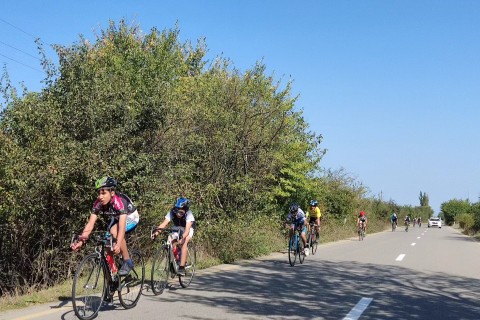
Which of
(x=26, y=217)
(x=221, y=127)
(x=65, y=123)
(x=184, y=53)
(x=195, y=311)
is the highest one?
(x=184, y=53)

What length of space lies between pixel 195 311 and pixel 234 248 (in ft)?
26.0

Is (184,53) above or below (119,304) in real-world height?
above

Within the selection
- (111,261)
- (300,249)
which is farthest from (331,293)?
(300,249)

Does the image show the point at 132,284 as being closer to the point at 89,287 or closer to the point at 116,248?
the point at 116,248

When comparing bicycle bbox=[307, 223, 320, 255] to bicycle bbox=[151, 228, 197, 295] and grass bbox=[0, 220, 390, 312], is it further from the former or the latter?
bicycle bbox=[151, 228, 197, 295]

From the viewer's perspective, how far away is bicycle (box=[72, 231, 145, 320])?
637 centimetres

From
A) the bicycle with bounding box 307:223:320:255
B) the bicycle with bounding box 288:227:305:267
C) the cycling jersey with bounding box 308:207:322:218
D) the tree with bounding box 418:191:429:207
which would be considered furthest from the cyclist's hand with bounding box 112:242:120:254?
the tree with bounding box 418:191:429:207

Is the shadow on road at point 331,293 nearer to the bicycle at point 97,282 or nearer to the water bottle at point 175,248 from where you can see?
the water bottle at point 175,248

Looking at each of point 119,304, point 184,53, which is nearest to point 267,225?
point 119,304

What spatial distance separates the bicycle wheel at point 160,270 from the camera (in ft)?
Answer: 28.2

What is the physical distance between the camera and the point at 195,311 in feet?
23.9

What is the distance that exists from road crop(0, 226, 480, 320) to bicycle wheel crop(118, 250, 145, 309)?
150 millimetres

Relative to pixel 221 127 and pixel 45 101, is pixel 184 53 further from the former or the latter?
pixel 45 101

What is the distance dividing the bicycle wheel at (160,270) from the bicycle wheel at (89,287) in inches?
72.7
